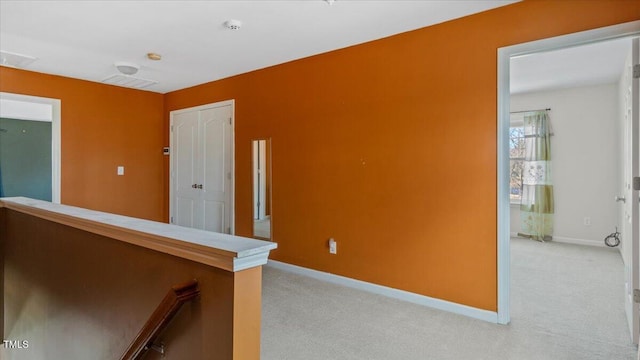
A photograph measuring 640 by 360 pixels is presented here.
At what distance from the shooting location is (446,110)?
2836mm

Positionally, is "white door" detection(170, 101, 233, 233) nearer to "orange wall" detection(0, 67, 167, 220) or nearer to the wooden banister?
"orange wall" detection(0, 67, 167, 220)

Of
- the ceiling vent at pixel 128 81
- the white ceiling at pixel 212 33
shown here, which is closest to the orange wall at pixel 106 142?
the ceiling vent at pixel 128 81

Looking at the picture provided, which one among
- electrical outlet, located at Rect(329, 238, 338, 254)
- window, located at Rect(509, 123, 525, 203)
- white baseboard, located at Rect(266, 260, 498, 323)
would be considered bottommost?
white baseboard, located at Rect(266, 260, 498, 323)

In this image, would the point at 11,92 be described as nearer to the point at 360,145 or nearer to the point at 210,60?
the point at 210,60

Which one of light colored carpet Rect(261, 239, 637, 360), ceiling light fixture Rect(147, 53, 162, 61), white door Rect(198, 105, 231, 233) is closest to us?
light colored carpet Rect(261, 239, 637, 360)

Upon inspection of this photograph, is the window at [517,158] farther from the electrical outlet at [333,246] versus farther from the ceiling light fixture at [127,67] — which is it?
the ceiling light fixture at [127,67]

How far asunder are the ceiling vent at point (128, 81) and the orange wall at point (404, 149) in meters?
1.89

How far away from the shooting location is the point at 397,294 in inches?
123

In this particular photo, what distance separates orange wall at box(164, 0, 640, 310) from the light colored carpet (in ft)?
0.90

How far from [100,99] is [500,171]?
5154 mm

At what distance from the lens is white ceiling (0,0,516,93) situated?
8.48ft

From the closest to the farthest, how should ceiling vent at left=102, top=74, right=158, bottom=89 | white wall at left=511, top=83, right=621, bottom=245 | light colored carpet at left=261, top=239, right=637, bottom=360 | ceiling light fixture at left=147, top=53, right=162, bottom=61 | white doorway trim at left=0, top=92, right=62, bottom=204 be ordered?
1. light colored carpet at left=261, top=239, right=637, bottom=360
2. ceiling light fixture at left=147, top=53, right=162, bottom=61
3. white doorway trim at left=0, top=92, right=62, bottom=204
4. ceiling vent at left=102, top=74, right=158, bottom=89
5. white wall at left=511, top=83, right=621, bottom=245

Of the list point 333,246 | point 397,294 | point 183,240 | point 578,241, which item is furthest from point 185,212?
point 578,241

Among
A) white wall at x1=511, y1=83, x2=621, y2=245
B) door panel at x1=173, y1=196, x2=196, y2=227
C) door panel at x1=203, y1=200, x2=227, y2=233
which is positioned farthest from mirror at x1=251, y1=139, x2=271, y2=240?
white wall at x1=511, y1=83, x2=621, y2=245
